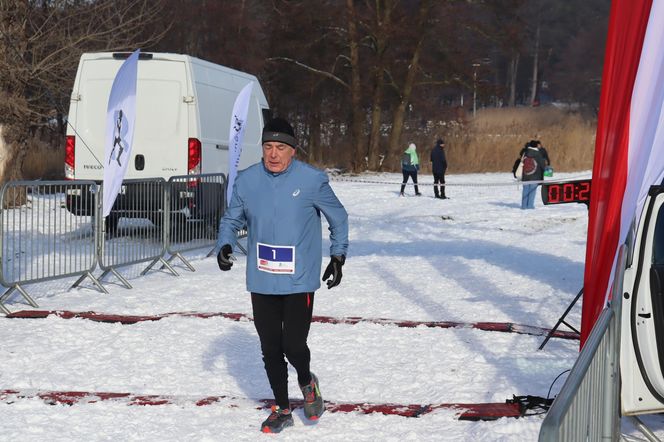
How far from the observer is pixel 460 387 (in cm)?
688

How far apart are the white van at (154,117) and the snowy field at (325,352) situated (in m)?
1.54

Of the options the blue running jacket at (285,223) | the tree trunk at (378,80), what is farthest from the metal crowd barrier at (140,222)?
the tree trunk at (378,80)

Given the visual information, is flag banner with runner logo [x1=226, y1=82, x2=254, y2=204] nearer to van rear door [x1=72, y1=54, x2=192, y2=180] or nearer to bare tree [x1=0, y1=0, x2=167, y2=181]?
van rear door [x1=72, y1=54, x2=192, y2=180]

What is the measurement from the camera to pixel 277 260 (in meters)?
5.86

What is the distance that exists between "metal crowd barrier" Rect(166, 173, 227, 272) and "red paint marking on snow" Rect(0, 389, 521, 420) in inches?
231

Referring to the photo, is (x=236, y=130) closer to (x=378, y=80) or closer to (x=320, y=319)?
(x=320, y=319)

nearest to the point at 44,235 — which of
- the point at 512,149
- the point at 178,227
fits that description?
the point at 178,227

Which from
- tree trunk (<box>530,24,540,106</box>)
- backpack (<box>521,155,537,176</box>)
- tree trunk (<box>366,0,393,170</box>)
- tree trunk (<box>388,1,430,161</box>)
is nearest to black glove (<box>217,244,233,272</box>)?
backpack (<box>521,155,537,176</box>)

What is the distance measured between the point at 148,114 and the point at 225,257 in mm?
9036

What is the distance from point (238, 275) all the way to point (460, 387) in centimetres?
575

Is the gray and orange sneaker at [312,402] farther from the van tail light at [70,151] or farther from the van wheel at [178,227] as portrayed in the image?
the van tail light at [70,151]

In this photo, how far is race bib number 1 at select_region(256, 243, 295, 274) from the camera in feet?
19.2

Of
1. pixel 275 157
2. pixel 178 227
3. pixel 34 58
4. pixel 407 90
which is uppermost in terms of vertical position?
pixel 407 90

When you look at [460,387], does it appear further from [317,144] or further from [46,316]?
[317,144]
